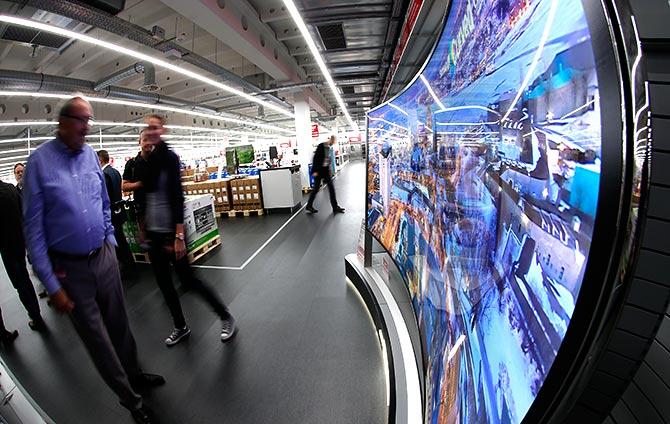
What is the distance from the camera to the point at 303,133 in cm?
1034

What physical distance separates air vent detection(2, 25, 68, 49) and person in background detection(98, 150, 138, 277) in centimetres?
247

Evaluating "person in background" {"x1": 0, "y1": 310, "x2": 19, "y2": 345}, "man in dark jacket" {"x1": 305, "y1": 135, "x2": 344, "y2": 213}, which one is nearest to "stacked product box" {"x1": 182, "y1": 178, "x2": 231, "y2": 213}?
"man in dark jacket" {"x1": 305, "y1": 135, "x2": 344, "y2": 213}

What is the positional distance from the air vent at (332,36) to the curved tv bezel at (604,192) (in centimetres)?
598

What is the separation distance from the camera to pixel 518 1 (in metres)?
0.56

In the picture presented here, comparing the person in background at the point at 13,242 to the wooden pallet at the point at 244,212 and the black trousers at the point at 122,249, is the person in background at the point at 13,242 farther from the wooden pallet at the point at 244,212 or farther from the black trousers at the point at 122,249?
the wooden pallet at the point at 244,212

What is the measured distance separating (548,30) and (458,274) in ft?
2.05

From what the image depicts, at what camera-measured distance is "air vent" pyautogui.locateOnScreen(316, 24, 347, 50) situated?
5.45m

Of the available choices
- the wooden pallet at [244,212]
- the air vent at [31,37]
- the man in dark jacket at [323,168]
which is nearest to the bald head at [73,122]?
the air vent at [31,37]

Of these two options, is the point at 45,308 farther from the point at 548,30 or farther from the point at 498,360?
the point at 548,30

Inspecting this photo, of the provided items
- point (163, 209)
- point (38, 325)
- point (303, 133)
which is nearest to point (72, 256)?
point (163, 209)

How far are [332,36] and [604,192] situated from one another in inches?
261

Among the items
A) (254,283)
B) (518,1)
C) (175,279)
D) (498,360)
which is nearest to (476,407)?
(498,360)

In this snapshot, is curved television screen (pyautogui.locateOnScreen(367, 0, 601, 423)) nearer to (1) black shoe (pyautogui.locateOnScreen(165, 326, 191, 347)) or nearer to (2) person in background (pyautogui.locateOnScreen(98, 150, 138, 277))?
(1) black shoe (pyautogui.locateOnScreen(165, 326, 191, 347))

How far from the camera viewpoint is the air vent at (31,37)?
170 inches
